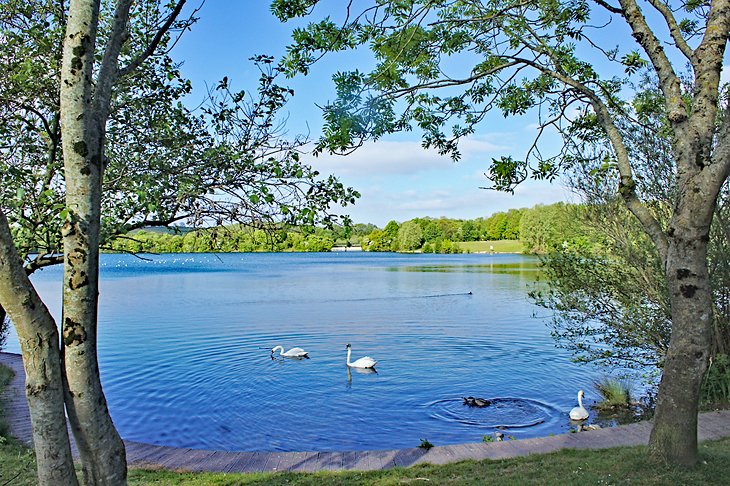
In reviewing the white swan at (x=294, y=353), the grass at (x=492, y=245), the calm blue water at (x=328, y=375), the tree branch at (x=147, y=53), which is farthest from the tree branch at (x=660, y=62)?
the grass at (x=492, y=245)

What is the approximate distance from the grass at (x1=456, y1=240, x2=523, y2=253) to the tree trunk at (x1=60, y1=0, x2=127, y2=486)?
400ft

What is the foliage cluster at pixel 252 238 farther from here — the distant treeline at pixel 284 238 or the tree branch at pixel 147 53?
the tree branch at pixel 147 53

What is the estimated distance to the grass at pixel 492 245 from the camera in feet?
408

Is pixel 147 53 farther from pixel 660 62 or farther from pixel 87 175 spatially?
pixel 660 62

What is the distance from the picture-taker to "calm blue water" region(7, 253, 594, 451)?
1139 centimetres

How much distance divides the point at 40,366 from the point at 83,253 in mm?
763

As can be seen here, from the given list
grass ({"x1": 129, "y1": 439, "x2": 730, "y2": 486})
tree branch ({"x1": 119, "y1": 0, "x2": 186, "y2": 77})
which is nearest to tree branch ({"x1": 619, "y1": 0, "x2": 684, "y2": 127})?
grass ({"x1": 129, "y1": 439, "x2": 730, "y2": 486})

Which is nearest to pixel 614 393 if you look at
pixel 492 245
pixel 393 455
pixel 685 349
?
pixel 393 455

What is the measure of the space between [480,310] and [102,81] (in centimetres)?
2778

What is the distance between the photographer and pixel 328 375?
1636 cm

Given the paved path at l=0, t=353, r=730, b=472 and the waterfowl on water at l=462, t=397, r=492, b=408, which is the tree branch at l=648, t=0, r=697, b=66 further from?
the waterfowl on water at l=462, t=397, r=492, b=408

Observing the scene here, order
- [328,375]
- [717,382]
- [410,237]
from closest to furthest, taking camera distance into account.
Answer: [717,382]
[328,375]
[410,237]

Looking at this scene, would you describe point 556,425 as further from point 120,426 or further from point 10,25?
point 10,25

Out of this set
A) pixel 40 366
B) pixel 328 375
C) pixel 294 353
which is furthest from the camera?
pixel 294 353
